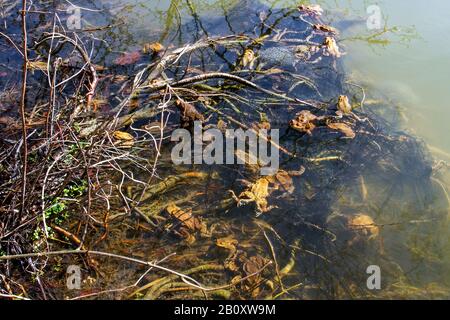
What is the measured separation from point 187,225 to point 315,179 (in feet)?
3.51

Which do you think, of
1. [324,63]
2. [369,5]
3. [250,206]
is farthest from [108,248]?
[369,5]

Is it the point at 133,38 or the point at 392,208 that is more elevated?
the point at 133,38

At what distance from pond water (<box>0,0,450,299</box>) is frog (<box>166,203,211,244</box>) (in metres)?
0.01

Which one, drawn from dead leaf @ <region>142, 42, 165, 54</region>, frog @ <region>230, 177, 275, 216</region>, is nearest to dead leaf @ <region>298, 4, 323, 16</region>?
dead leaf @ <region>142, 42, 165, 54</region>

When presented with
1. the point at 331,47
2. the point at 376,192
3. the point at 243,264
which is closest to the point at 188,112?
the point at 243,264

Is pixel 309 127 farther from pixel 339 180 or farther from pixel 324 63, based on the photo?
pixel 324 63

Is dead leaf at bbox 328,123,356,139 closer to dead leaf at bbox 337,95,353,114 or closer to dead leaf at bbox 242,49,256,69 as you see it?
dead leaf at bbox 337,95,353,114

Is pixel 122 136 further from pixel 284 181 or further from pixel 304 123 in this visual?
pixel 304 123

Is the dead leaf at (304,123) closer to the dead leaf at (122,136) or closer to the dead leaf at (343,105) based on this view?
the dead leaf at (343,105)

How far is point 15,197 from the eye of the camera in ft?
7.38

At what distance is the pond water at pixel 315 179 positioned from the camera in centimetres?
255

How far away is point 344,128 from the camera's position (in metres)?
3.54

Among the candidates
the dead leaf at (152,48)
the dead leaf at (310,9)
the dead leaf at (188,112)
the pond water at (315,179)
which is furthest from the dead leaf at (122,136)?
the dead leaf at (310,9)

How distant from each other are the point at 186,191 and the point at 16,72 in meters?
2.04
